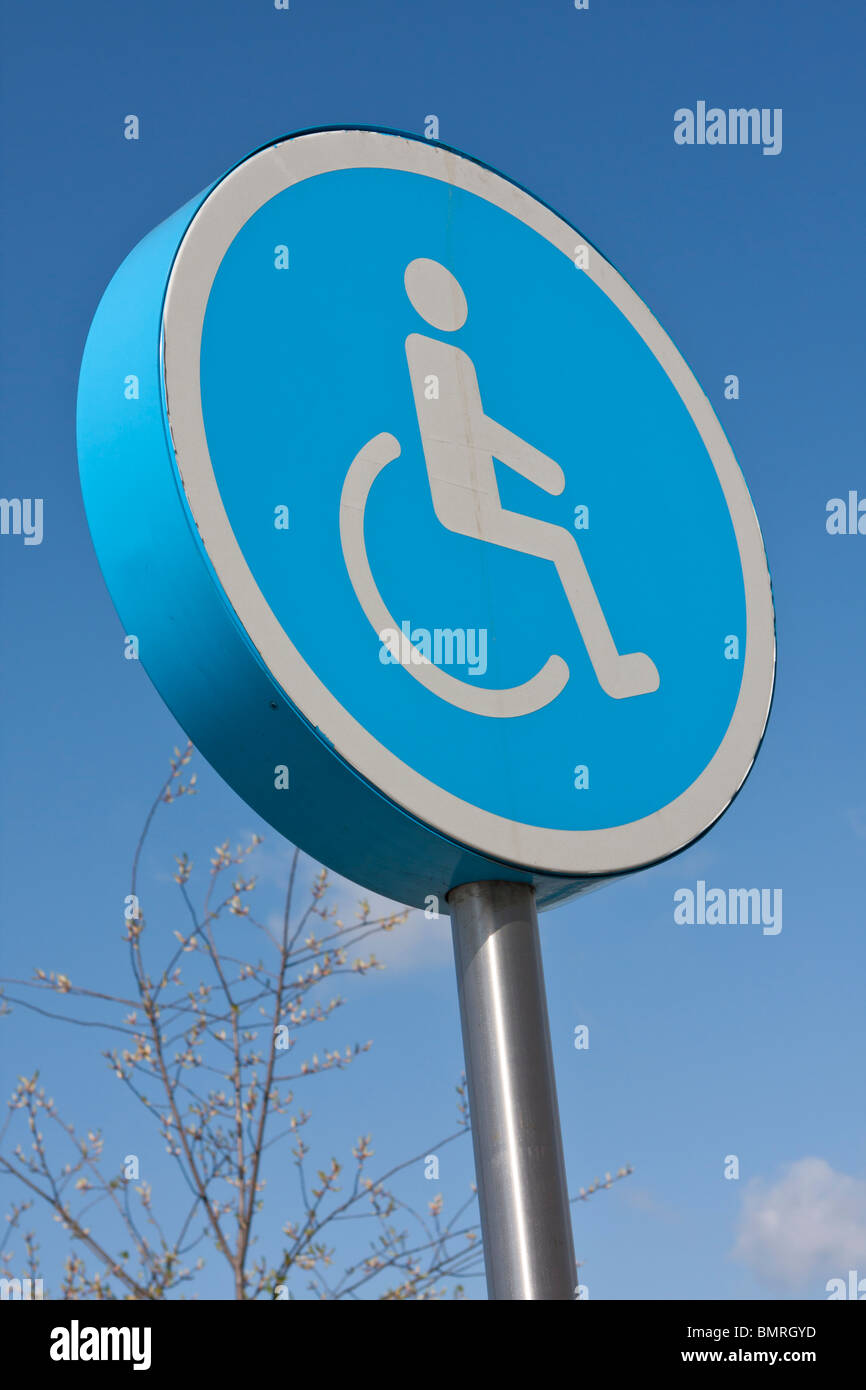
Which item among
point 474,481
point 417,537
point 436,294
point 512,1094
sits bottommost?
point 512,1094

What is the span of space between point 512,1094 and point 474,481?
2.97 feet

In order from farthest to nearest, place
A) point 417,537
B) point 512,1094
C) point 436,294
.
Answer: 1. point 436,294
2. point 417,537
3. point 512,1094

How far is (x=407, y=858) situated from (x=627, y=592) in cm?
60

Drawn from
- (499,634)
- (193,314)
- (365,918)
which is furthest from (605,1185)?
(193,314)

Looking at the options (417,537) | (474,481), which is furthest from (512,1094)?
(474,481)

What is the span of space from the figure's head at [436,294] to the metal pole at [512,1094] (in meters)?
0.90

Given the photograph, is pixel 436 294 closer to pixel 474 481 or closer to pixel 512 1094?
pixel 474 481

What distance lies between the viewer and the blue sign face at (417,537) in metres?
1.82

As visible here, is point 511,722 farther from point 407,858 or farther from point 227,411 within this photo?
point 227,411

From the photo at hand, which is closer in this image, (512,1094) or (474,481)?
(512,1094)

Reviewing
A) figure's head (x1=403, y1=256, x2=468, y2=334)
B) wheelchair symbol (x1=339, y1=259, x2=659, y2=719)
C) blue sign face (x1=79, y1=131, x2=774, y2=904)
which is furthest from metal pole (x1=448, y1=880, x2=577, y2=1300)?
figure's head (x1=403, y1=256, x2=468, y2=334)

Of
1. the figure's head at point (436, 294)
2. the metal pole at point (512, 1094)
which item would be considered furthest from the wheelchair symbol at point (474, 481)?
the metal pole at point (512, 1094)

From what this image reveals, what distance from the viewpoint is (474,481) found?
2094 mm
